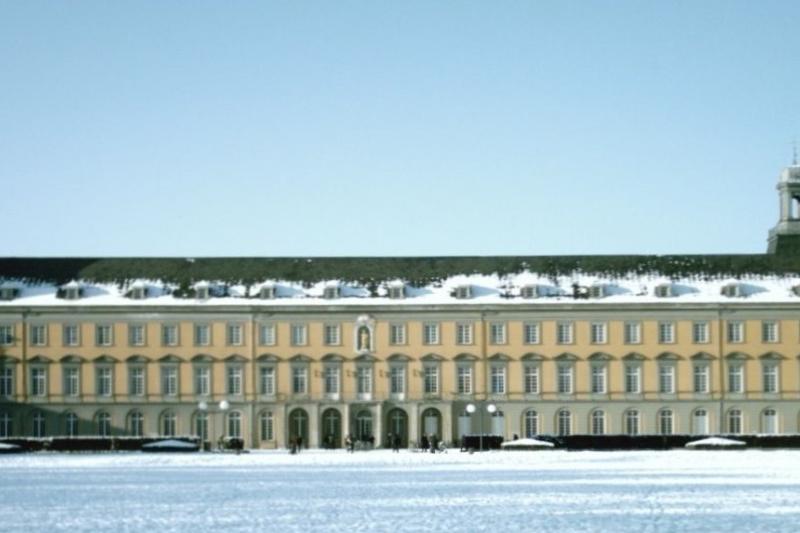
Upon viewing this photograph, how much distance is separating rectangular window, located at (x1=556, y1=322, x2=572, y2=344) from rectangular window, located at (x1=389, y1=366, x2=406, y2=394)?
749 centimetres

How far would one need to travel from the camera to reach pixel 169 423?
96.3 meters

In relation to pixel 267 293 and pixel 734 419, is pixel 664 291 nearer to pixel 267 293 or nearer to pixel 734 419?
pixel 734 419

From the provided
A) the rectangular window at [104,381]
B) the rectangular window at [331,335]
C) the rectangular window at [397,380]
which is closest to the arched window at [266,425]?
the rectangular window at [331,335]

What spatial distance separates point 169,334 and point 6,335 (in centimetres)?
771

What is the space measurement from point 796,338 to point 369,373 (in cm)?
2014

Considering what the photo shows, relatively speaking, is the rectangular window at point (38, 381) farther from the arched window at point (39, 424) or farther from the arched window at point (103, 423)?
the arched window at point (103, 423)

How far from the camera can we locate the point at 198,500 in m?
41.6

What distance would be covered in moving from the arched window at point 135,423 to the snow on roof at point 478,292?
524 cm

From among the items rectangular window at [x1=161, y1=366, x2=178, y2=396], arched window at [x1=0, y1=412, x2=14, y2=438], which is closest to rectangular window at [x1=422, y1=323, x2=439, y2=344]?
rectangular window at [x1=161, y1=366, x2=178, y2=396]

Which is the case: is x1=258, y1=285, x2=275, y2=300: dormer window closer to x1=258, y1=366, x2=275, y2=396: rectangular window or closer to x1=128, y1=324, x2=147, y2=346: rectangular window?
x1=258, y1=366, x2=275, y2=396: rectangular window

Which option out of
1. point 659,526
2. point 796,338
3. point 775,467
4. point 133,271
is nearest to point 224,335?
point 133,271

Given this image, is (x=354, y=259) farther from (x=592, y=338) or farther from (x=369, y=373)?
(x=592, y=338)

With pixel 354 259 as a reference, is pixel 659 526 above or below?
below

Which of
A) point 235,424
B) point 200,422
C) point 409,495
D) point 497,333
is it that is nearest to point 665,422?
point 497,333
